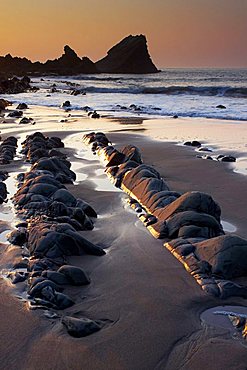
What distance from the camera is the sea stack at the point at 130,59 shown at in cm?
12050

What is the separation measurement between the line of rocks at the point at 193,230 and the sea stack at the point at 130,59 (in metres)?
112

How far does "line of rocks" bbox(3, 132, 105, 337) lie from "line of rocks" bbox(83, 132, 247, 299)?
755 millimetres

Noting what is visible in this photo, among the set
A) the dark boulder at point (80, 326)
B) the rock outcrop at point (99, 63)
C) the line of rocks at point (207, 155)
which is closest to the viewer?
the dark boulder at point (80, 326)

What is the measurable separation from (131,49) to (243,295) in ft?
428

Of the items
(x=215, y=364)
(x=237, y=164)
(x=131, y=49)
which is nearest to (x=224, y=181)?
(x=237, y=164)

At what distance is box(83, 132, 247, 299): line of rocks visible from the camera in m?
3.87

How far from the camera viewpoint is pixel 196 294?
142 inches

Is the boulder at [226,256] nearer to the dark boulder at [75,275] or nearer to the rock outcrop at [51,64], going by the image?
the dark boulder at [75,275]

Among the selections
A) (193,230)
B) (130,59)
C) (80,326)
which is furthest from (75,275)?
(130,59)

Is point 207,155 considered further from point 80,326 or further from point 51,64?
point 51,64

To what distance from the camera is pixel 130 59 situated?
12419cm

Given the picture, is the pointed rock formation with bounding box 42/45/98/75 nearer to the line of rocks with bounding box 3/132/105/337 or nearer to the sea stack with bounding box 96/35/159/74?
the sea stack with bounding box 96/35/159/74

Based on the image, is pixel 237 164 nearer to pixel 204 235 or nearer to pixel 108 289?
pixel 204 235

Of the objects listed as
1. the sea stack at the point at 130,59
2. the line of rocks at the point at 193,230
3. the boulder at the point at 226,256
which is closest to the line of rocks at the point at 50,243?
the line of rocks at the point at 193,230
